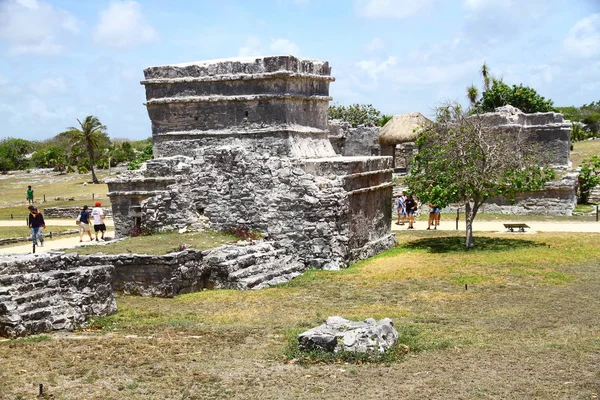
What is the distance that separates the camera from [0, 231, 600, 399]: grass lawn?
9805 millimetres

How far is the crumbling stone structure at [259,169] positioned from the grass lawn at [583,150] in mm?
25375

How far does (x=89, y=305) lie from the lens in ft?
46.4

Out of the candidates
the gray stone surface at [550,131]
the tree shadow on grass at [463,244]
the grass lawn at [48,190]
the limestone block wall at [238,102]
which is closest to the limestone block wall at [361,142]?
the gray stone surface at [550,131]

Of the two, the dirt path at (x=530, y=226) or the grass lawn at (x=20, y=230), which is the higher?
the dirt path at (x=530, y=226)

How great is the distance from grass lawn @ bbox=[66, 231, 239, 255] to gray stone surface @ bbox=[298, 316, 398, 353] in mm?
6810

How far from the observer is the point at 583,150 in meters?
49.9

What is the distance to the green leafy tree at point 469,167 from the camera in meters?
22.0

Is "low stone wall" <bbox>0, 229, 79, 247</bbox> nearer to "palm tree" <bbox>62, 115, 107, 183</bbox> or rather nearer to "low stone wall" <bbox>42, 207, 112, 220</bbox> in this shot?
"low stone wall" <bbox>42, 207, 112, 220</bbox>

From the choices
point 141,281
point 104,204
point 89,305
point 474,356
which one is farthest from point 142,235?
point 104,204

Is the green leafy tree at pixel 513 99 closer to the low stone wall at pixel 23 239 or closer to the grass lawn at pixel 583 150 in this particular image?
Answer: the grass lawn at pixel 583 150

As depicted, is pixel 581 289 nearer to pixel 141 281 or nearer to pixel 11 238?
pixel 141 281

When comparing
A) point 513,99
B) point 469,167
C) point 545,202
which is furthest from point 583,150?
point 469,167

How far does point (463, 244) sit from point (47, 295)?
13.1m

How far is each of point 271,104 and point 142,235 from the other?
16.4 feet
